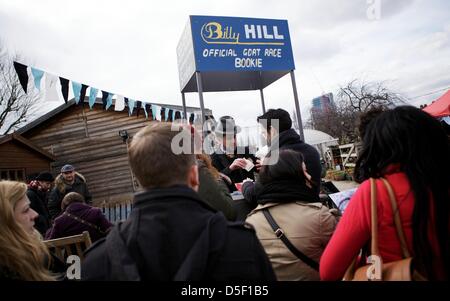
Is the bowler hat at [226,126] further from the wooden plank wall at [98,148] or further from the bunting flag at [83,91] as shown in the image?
the wooden plank wall at [98,148]

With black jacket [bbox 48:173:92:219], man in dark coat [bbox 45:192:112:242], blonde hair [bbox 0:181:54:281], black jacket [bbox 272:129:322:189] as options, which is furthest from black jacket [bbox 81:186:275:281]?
black jacket [bbox 48:173:92:219]

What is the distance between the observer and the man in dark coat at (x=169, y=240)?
993 millimetres

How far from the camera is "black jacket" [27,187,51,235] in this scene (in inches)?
192

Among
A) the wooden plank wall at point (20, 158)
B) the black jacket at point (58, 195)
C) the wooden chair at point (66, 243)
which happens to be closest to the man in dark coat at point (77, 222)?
the wooden chair at point (66, 243)

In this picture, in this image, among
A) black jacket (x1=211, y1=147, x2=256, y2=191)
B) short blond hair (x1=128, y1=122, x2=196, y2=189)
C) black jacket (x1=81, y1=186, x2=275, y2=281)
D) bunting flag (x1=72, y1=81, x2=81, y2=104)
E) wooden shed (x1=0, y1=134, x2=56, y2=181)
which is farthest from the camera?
wooden shed (x1=0, y1=134, x2=56, y2=181)

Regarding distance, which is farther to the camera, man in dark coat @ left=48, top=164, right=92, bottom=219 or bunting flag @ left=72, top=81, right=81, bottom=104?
bunting flag @ left=72, top=81, right=81, bottom=104

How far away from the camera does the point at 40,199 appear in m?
5.19

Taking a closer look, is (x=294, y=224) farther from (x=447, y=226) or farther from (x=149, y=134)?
(x=149, y=134)

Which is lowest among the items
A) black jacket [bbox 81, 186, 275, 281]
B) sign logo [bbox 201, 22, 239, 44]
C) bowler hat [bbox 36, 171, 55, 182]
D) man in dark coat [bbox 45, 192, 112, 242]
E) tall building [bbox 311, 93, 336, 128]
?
man in dark coat [bbox 45, 192, 112, 242]

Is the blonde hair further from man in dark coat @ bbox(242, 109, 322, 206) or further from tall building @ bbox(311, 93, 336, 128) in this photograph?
tall building @ bbox(311, 93, 336, 128)

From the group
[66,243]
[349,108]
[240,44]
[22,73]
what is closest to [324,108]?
[349,108]

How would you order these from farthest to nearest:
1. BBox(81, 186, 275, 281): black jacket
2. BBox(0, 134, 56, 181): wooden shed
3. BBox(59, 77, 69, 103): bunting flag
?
1. BBox(0, 134, 56, 181): wooden shed
2. BBox(59, 77, 69, 103): bunting flag
3. BBox(81, 186, 275, 281): black jacket

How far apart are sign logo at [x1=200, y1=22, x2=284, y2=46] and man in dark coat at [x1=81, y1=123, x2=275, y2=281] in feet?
11.3
